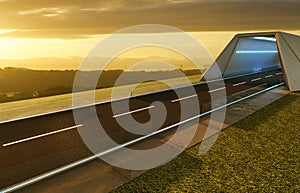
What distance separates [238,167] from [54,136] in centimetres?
758

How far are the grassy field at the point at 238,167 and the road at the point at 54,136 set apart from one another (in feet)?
9.27

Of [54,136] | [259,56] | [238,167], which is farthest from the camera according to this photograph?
[259,56]

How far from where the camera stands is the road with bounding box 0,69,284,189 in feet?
25.1

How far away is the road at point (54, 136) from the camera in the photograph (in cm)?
764

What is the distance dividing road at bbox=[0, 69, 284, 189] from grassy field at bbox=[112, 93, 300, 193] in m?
2.83

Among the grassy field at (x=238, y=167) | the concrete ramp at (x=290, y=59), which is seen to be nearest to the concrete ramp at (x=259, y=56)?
the concrete ramp at (x=290, y=59)

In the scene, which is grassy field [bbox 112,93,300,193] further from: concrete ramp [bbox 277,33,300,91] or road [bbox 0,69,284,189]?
concrete ramp [bbox 277,33,300,91]

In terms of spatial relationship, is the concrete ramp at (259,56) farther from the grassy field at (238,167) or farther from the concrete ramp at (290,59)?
the grassy field at (238,167)

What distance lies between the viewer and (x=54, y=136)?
393 inches

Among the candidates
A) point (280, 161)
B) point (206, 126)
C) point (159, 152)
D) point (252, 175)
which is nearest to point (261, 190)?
point (252, 175)

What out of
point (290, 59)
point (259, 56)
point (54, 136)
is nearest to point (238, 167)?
point (54, 136)

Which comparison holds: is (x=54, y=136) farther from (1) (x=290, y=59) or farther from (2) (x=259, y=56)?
(2) (x=259, y=56)

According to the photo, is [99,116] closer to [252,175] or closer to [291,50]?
[252,175]

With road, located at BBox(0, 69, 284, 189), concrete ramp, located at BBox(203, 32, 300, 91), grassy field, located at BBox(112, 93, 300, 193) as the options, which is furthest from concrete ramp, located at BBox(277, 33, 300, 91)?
grassy field, located at BBox(112, 93, 300, 193)
